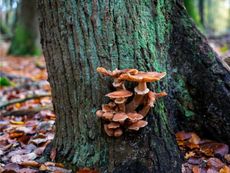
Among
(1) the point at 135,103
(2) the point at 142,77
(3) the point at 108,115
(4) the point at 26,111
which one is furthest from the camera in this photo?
(4) the point at 26,111

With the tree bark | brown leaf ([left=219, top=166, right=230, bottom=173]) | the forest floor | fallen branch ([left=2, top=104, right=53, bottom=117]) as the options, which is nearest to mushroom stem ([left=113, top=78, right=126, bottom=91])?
the forest floor

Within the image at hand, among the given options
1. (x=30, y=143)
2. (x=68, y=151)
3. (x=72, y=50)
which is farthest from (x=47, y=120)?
(x=72, y=50)

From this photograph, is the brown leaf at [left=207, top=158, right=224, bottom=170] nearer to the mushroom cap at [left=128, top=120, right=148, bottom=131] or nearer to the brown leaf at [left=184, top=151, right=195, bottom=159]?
the brown leaf at [left=184, top=151, right=195, bottom=159]

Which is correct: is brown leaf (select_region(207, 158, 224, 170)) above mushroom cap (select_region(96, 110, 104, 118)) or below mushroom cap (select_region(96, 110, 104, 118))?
below

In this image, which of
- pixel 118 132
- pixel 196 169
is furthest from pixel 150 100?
pixel 196 169

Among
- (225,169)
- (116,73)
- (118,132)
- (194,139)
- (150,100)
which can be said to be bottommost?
(225,169)

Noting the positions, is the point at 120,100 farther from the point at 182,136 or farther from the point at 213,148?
the point at 213,148
